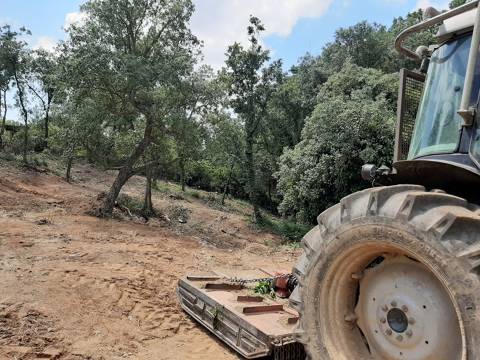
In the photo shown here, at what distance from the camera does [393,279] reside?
9.70 ft

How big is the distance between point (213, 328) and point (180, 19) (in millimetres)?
13929

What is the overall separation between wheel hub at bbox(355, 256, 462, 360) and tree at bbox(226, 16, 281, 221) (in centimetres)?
1952

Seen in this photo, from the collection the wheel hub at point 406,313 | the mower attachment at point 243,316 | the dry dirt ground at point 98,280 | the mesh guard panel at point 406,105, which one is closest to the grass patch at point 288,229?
the dry dirt ground at point 98,280

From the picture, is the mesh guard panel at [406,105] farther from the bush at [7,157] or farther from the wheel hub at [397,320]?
the bush at [7,157]

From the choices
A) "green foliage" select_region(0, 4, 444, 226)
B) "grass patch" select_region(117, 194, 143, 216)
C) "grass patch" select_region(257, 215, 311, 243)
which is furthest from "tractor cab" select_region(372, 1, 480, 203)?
"grass patch" select_region(257, 215, 311, 243)

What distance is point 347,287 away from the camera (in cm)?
321


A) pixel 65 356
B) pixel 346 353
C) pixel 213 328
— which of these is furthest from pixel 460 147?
pixel 65 356

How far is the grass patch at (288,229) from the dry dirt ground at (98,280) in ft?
12.8

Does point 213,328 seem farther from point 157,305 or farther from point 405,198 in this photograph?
point 405,198

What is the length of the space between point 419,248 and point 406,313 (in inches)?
18.8

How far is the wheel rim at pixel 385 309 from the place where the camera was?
261 centimetres

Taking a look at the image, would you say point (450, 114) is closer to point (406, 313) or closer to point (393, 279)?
point (393, 279)

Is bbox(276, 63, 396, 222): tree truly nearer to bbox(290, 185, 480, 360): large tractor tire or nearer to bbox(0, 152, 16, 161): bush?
bbox(290, 185, 480, 360): large tractor tire

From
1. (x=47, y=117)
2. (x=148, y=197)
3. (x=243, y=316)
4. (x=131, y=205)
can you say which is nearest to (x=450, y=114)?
(x=243, y=316)
